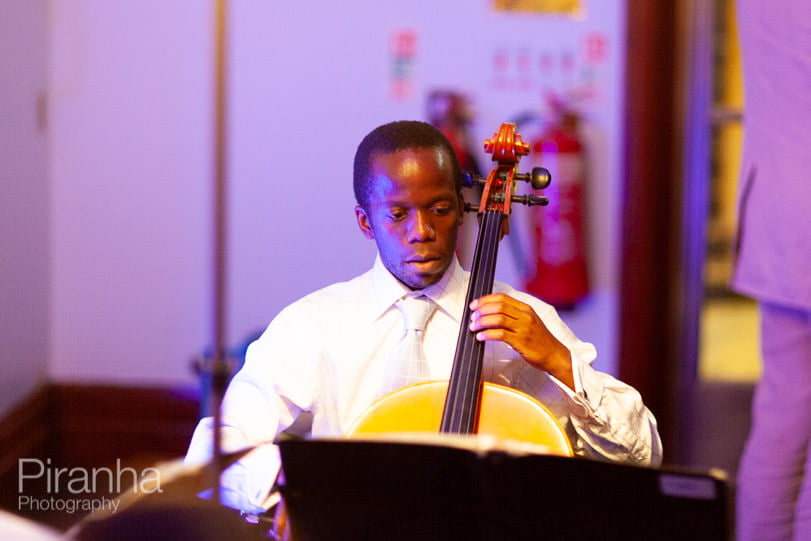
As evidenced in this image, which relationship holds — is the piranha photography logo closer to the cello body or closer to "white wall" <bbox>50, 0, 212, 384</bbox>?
the cello body

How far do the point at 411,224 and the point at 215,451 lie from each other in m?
0.34

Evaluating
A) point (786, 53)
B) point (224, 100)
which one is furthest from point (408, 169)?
point (786, 53)

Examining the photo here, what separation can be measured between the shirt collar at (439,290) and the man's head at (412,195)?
31mm

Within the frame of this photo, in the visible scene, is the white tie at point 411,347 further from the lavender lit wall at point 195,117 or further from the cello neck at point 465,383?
the lavender lit wall at point 195,117

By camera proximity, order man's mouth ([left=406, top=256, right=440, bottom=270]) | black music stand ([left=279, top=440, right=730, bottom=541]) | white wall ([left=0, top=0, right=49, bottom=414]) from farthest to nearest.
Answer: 1. white wall ([left=0, top=0, right=49, bottom=414])
2. man's mouth ([left=406, top=256, right=440, bottom=270])
3. black music stand ([left=279, top=440, right=730, bottom=541])

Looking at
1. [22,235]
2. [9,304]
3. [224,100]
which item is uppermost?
[224,100]

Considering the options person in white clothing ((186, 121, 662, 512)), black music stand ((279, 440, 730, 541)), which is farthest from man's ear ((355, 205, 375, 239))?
black music stand ((279, 440, 730, 541))

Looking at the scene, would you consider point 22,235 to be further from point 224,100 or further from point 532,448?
point 532,448

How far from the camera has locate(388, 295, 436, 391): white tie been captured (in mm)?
1272

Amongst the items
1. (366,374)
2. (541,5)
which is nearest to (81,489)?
(366,374)

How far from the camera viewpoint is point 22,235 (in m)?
2.68

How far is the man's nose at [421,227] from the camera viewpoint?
1.20m

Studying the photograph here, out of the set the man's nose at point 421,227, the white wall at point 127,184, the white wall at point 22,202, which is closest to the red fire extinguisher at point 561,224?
the white wall at point 127,184

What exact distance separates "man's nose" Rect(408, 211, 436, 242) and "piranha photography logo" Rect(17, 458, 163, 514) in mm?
411
